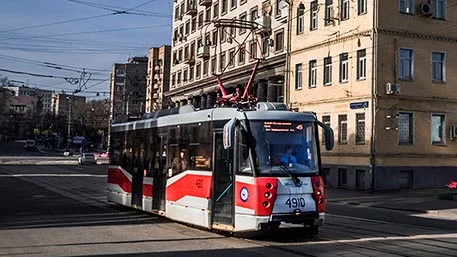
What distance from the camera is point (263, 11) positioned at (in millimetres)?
48500

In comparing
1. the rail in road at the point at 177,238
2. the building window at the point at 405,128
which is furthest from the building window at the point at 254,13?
the rail in road at the point at 177,238

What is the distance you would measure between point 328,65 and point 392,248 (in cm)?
2713

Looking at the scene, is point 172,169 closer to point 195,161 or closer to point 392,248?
point 195,161

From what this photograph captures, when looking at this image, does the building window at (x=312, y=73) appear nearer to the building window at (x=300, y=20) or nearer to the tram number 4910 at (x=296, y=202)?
the building window at (x=300, y=20)

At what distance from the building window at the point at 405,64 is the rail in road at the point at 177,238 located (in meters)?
17.4

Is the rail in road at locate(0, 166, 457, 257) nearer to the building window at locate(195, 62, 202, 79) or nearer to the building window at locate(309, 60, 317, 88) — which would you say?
the building window at locate(309, 60, 317, 88)

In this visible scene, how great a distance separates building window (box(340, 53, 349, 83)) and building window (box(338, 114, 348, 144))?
2341 mm

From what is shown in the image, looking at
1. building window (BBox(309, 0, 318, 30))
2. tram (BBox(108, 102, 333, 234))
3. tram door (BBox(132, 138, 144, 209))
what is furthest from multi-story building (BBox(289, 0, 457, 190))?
tram (BBox(108, 102, 333, 234))

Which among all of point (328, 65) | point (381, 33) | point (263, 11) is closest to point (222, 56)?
point (263, 11)

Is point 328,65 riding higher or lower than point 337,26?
lower

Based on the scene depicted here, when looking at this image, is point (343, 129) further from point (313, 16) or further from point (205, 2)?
point (205, 2)

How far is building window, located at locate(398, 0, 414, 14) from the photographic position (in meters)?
34.5

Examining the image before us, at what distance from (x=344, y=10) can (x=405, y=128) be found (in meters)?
8.53

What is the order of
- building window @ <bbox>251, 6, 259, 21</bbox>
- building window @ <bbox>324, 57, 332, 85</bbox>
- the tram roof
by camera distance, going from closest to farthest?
the tram roof → building window @ <bbox>324, 57, 332, 85</bbox> → building window @ <bbox>251, 6, 259, 21</bbox>
